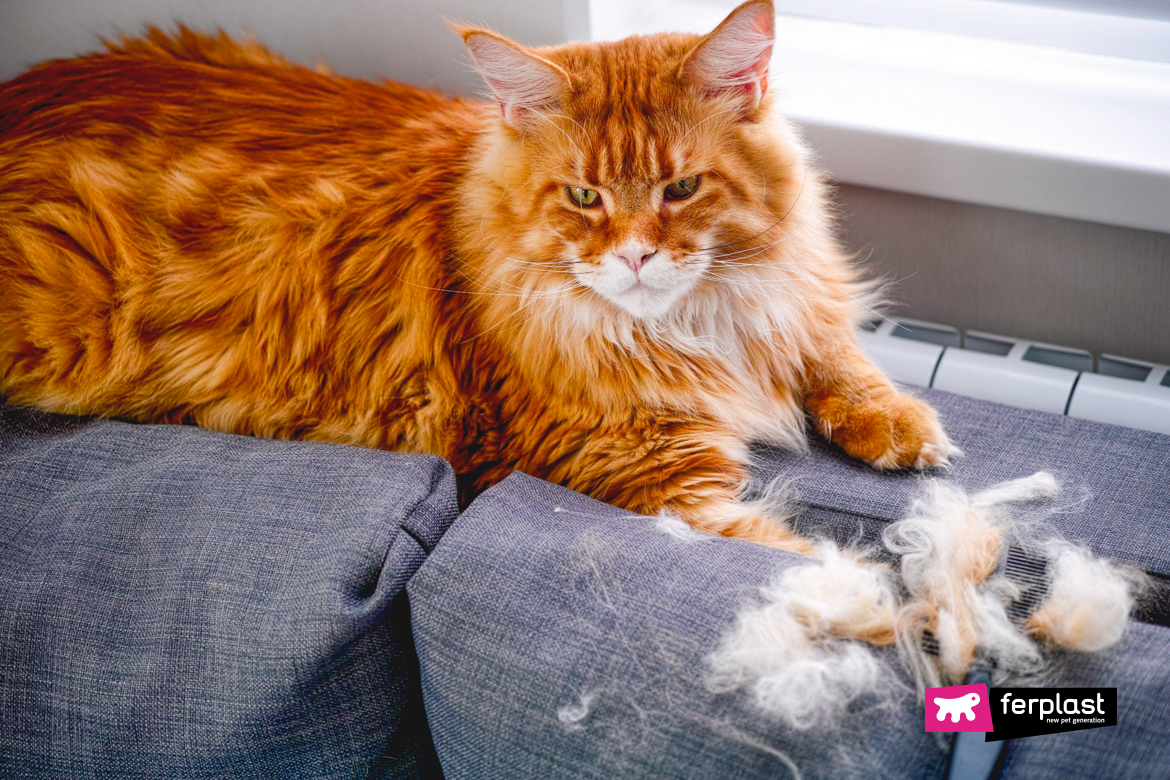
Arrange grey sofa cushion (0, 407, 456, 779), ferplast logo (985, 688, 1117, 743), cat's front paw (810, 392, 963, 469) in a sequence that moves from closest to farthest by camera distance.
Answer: ferplast logo (985, 688, 1117, 743) < grey sofa cushion (0, 407, 456, 779) < cat's front paw (810, 392, 963, 469)

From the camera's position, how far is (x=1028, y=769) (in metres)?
0.78

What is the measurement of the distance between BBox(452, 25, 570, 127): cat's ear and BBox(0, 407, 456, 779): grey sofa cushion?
499mm

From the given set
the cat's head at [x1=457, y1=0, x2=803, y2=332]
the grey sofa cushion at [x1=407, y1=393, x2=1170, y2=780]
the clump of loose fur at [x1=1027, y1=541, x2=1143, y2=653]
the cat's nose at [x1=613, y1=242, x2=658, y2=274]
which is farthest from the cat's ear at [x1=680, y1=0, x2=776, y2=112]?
the clump of loose fur at [x1=1027, y1=541, x2=1143, y2=653]

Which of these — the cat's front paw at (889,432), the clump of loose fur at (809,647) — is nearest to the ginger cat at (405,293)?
the cat's front paw at (889,432)

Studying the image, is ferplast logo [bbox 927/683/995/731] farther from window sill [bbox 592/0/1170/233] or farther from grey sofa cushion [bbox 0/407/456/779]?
window sill [bbox 592/0/1170/233]

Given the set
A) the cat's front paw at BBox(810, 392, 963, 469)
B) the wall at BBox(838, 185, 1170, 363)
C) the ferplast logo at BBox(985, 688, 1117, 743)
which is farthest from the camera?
the wall at BBox(838, 185, 1170, 363)

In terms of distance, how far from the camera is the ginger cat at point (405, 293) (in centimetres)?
122

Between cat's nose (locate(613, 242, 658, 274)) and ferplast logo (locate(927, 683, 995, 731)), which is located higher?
cat's nose (locate(613, 242, 658, 274))

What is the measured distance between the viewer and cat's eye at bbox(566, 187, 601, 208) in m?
1.17

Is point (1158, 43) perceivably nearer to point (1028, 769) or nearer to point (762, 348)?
point (762, 348)

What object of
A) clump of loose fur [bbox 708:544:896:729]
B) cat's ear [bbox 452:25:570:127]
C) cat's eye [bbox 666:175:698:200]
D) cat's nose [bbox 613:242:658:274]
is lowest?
clump of loose fur [bbox 708:544:896:729]

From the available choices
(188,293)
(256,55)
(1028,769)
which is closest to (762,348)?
(1028,769)

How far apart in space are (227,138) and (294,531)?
0.66m

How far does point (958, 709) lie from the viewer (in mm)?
820
